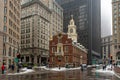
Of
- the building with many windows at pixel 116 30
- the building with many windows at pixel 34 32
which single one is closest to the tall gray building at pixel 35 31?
the building with many windows at pixel 34 32

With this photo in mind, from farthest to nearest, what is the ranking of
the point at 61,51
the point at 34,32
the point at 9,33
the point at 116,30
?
the point at 116,30
the point at 34,32
the point at 61,51
the point at 9,33

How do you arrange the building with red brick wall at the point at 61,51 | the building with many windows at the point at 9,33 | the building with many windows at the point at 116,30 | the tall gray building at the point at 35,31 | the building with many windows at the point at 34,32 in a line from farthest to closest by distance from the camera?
the building with many windows at the point at 116,30 → the tall gray building at the point at 35,31 → the building with many windows at the point at 34,32 → the building with red brick wall at the point at 61,51 → the building with many windows at the point at 9,33

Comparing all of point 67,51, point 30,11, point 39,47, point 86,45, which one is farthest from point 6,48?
point 86,45

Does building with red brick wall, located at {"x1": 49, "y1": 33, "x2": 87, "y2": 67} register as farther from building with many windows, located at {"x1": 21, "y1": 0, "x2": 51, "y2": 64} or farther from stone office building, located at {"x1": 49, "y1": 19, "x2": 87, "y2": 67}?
building with many windows, located at {"x1": 21, "y1": 0, "x2": 51, "y2": 64}

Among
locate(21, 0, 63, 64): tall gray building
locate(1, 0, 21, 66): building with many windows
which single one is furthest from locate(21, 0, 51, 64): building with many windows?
locate(1, 0, 21, 66): building with many windows

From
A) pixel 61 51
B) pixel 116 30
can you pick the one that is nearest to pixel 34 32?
pixel 61 51

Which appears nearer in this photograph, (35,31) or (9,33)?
(9,33)

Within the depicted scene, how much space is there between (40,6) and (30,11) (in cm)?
666

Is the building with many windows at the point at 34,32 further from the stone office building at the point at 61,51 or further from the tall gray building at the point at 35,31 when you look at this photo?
the stone office building at the point at 61,51

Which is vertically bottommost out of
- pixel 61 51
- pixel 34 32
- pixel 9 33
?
pixel 61 51

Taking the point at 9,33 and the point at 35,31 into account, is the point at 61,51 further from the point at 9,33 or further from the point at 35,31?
the point at 35,31

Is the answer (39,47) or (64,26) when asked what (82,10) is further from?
(39,47)

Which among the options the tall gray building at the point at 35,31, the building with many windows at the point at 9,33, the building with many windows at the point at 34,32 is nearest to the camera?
the building with many windows at the point at 9,33

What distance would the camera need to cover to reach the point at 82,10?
596 ft
